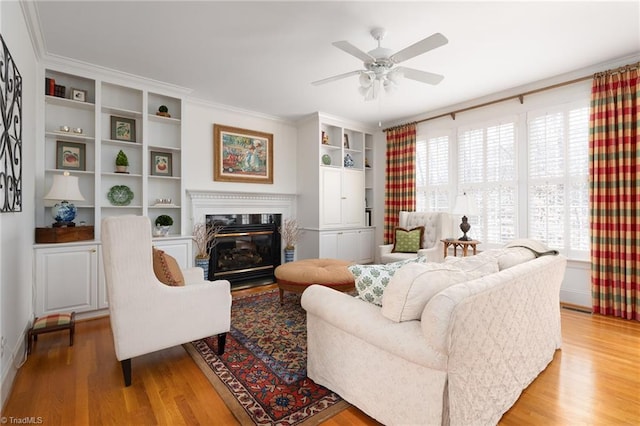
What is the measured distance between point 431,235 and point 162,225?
3720mm

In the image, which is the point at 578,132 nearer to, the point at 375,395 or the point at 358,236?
the point at 358,236

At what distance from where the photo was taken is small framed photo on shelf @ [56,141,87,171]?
11.1ft

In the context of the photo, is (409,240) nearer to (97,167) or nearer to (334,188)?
(334,188)

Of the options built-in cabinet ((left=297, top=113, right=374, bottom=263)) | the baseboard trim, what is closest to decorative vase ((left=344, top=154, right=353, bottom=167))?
built-in cabinet ((left=297, top=113, right=374, bottom=263))

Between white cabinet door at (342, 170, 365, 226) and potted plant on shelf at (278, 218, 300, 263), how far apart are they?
0.88 m

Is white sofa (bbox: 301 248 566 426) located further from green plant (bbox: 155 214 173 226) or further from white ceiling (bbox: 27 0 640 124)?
green plant (bbox: 155 214 173 226)

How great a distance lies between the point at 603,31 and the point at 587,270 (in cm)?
249

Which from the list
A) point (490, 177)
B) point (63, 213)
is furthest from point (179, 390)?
point (490, 177)

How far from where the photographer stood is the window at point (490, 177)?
164 inches

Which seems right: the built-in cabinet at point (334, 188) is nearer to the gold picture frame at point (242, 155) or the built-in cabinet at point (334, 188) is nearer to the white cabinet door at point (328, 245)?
the white cabinet door at point (328, 245)

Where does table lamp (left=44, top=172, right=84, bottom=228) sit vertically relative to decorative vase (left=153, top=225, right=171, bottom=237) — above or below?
above

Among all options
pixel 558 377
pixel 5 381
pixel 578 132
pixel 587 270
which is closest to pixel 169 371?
pixel 5 381

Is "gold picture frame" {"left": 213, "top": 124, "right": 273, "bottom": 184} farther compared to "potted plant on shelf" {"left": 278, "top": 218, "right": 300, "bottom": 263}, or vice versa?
"potted plant on shelf" {"left": 278, "top": 218, "right": 300, "bottom": 263}

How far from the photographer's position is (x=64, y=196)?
2926 mm
